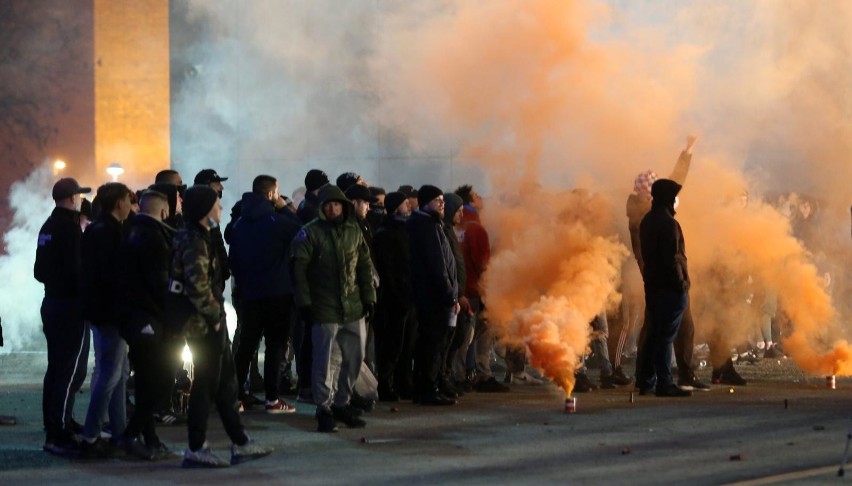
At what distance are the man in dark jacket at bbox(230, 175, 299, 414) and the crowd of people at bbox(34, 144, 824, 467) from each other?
0.01m

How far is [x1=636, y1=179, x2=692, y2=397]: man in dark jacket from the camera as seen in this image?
13656mm

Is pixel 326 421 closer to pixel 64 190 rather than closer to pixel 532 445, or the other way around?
pixel 532 445

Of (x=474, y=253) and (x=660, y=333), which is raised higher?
(x=474, y=253)

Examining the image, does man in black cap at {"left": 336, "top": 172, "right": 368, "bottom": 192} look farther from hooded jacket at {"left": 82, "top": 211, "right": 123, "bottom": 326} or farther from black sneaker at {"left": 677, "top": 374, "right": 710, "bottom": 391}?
hooded jacket at {"left": 82, "top": 211, "right": 123, "bottom": 326}

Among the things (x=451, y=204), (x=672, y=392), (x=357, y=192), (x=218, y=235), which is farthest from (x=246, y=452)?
(x=672, y=392)

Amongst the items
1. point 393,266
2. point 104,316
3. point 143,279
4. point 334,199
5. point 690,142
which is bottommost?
point 104,316

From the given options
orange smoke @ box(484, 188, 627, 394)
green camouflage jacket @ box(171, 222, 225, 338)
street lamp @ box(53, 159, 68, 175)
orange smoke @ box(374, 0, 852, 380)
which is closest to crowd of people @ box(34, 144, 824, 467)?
green camouflage jacket @ box(171, 222, 225, 338)

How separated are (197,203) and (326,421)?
7.83ft

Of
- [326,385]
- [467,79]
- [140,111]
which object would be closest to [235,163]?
[140,111]

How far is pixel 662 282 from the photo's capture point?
13.8 metres

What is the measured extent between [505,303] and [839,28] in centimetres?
556

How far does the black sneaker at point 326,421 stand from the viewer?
37.1 ft

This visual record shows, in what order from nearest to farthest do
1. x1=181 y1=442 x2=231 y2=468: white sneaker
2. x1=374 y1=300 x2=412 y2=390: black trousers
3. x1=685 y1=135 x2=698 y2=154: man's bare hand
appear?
x1=181 y1=442 x2=231 y2=468: white sneaker < x1=374 y1=300 x2=412 y2=390: black trousers < x1=685 y1=135 x2=698 y2=154: man's bare hand

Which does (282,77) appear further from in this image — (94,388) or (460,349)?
(94,388)
